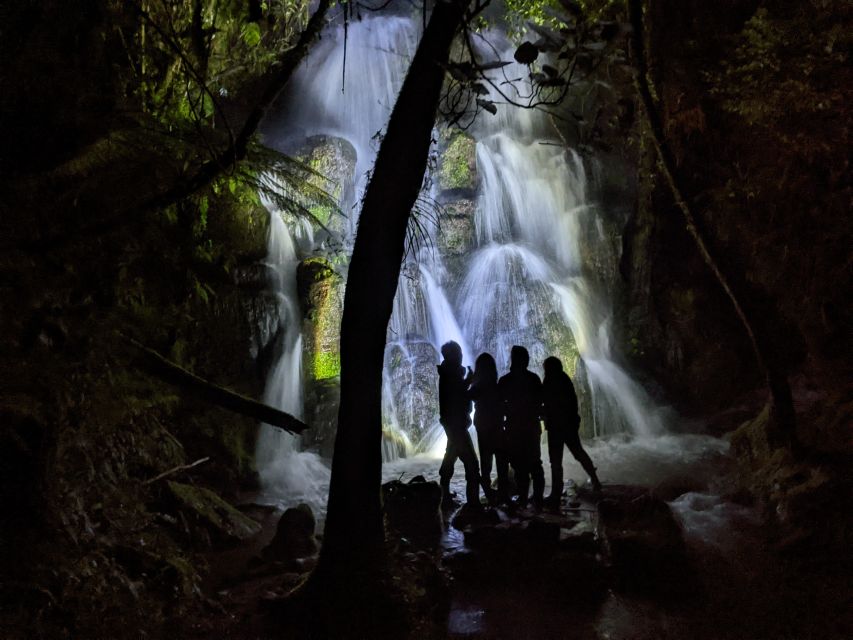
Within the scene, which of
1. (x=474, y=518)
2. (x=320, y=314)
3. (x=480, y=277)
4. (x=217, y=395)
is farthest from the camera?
(x=480, y=277)

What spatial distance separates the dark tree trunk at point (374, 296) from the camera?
3.92m

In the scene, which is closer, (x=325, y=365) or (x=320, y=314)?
(x=325, y=365)

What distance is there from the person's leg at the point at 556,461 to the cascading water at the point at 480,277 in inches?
215

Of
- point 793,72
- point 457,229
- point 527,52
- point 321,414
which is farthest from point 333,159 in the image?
point 527,52

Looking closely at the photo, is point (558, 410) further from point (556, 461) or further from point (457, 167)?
point (457, 167)

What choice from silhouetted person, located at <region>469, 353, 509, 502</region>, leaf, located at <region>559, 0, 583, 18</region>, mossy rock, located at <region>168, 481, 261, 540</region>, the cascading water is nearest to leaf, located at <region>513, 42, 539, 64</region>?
leaf, located at <region>559, 0, 583, 18</region>

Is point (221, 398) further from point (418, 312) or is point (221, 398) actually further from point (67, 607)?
point (418, 312)

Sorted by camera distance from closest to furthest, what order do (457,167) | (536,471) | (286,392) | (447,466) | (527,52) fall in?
(527,52), (536,471), (447,466), (286,392), (457,167)

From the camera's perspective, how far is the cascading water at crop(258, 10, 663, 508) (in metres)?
13.3

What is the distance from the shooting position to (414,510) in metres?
6.07

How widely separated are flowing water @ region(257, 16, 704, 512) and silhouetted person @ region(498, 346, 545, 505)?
313cm

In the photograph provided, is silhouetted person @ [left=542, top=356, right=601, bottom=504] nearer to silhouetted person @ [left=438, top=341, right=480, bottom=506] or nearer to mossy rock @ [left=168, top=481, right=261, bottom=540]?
silhouetted person @ [left=438, top=341, right=480, bottom=506]

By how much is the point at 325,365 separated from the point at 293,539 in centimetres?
740

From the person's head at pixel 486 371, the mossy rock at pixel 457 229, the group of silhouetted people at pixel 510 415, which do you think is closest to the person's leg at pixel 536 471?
the group of silhouetted people at pixel 510 415
